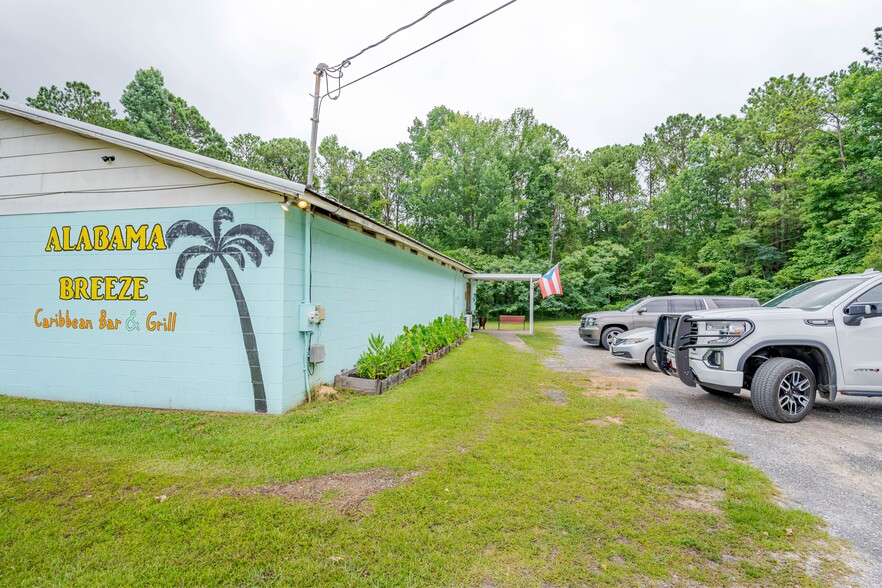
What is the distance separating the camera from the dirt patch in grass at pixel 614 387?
5543 mm

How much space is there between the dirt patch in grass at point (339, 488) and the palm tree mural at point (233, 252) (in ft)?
6.29

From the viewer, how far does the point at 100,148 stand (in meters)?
4.71

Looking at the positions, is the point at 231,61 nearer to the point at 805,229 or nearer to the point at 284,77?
the point at 284,77

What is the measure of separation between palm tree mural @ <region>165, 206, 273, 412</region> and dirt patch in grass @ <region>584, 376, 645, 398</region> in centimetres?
485

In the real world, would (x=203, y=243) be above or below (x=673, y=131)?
below

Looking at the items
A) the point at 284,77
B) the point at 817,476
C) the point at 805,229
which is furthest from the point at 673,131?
the point at 817,476

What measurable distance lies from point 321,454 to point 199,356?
2442mm

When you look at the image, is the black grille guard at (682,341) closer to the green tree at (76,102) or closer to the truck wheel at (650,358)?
the truck wheel at (650,358)

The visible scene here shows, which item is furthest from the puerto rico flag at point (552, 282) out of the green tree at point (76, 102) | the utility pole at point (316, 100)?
the green tree at point (76, 102)

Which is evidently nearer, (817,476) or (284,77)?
(817,476)

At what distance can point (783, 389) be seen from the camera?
425cm

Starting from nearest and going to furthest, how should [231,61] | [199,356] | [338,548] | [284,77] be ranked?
[338,548] → [199,356] → [284,77] → [231,61]

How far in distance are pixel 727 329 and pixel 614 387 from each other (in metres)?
2.08

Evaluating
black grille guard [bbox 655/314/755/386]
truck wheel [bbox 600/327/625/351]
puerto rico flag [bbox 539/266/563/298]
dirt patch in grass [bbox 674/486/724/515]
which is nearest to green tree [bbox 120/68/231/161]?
puerto rico flag [bbox 539/266/563/298]
